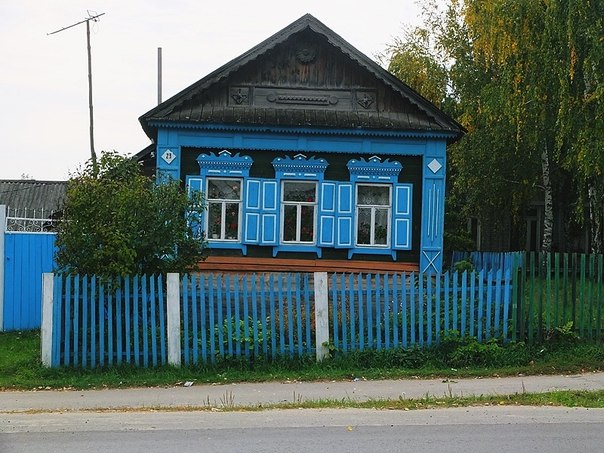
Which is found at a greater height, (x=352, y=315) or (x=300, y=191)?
(x=300, y=191)

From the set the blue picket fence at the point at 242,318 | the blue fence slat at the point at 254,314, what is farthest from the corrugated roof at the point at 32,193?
the blue fence slat at the point at 254,314

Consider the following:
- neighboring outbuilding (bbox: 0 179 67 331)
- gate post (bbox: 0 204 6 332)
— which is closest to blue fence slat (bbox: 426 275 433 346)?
neighboring outbuilding (bbox: 0 179 67 331)

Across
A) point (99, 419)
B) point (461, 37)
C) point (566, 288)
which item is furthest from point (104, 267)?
point (461, 37)

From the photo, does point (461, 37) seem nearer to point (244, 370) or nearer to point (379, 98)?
point (379, 98)

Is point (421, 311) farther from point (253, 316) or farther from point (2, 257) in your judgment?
point (2, 257)

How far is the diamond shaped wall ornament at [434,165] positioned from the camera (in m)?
19.2

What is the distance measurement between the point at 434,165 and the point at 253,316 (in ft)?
26.0

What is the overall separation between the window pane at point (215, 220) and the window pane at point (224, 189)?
0.21 meters

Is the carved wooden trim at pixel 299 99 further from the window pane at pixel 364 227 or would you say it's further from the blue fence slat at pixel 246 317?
the blue fence slat at pixel 246 317

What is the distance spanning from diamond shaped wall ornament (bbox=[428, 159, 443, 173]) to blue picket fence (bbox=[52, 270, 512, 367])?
19.9 ft

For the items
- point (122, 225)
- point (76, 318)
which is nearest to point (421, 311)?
Result: point (122, 225)

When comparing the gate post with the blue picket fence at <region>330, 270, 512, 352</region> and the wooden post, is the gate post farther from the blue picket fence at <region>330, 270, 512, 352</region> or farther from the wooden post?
the blue picket fence at <region>330, 270, 512, 352</region>

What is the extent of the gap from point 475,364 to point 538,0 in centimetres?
1075

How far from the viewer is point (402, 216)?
19.2 metres
